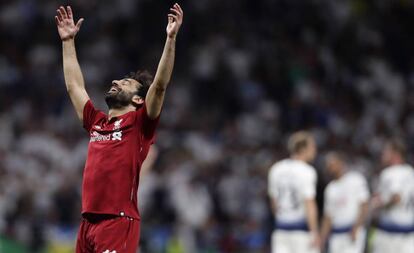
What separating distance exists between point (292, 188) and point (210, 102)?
656cm

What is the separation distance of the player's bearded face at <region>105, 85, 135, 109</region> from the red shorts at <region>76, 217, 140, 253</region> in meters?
0.81

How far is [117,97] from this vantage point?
7.27 meters

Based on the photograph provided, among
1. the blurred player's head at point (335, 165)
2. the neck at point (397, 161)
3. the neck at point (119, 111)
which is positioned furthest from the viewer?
the blurred player's head at point (335, 165)

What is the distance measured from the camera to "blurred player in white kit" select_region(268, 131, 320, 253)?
39.3 feet

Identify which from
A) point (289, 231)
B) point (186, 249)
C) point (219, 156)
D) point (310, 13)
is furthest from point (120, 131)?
point (310, 13)

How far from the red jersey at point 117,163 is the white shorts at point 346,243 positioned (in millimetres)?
6906

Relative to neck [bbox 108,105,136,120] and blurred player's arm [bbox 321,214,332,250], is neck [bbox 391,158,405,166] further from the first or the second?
neck [bbox 108,105,136,120]

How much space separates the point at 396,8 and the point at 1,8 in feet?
24.9

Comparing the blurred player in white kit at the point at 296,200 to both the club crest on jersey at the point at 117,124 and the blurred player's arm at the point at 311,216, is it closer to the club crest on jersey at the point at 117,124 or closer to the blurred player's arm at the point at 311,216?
the blurred player's arm at the point at 311,216

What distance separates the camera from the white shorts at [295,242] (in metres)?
12.3

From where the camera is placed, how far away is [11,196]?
15898 millimetres

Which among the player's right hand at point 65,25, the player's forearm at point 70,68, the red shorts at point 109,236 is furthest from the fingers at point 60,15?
the red shorts at point 109,236

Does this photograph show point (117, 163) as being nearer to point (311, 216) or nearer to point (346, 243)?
point (311, 216)

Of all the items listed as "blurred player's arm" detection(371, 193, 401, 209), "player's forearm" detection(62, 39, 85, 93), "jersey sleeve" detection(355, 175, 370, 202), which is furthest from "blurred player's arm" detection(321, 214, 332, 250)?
"player's forearm" detection(62, 39, 85, 93)
